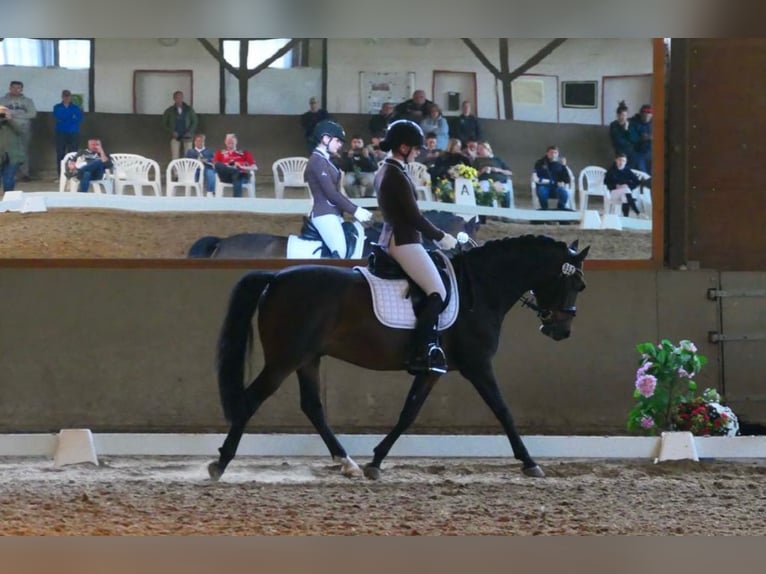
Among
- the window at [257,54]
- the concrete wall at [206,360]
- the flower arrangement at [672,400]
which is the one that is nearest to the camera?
the flower arrangement at [672,400]

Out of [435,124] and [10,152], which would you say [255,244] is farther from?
[10,152]

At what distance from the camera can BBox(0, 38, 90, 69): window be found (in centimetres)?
744

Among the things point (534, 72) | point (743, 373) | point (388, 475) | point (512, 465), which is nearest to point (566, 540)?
point (388, 475)

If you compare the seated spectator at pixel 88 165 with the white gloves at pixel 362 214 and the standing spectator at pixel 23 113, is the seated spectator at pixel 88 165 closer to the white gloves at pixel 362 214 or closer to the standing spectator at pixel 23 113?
the standing spectator at pixel 23 113

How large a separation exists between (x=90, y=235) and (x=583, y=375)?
3427mm

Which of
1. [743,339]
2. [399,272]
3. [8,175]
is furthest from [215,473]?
[743,339]

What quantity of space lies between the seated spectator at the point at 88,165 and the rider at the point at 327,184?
134 cm

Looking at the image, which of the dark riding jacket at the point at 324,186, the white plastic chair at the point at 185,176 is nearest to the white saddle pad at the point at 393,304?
the dark riding jacket at the point at 324,186

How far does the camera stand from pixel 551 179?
8.14 m

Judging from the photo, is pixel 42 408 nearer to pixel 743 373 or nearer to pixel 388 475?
pixel 388 475

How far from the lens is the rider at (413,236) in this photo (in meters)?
6.09

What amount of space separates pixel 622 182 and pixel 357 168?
177cm

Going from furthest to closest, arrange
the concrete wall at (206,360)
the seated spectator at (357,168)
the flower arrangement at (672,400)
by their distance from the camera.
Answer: the concrete wall at (206,360), the seated spectator at (357,168), the flower arrangement at (672,400)

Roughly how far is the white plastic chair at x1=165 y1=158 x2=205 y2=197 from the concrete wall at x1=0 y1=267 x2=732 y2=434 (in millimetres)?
579
